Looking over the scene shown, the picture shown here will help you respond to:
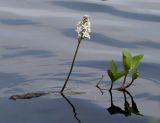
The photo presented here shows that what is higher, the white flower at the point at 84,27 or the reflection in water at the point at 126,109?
the white flower at the point at 84,27

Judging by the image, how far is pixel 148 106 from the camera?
3842 mm

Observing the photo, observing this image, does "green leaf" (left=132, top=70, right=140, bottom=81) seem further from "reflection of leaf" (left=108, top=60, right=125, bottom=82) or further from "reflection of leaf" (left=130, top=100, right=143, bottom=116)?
"reflection of leaf" (left=130, top=100, right=143, bottom=116)

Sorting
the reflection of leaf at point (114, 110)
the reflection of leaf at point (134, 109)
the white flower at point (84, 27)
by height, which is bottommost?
the reflection of leaf at point (114, 110)

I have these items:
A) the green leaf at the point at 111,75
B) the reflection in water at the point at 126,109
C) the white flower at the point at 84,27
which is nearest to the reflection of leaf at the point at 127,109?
the reflection in water at the point at 126,109

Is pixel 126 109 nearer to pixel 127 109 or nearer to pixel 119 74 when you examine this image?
pixel 127 109

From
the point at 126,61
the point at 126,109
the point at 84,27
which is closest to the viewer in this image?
the point at 84,27

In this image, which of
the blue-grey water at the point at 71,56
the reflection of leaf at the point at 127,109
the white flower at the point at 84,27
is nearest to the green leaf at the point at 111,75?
the blue-grey water at the point at 71,56

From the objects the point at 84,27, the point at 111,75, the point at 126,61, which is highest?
the point at 84,27

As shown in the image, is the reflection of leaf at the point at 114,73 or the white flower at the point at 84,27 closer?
the white flower at the point at 84,27

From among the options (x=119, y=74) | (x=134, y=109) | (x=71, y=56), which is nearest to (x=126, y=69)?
(x=119, y=74)

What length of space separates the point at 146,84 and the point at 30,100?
943mm

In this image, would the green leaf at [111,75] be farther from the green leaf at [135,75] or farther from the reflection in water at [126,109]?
the reflection in water at [126,109]

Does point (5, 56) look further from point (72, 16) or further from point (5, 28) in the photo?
point (72, 16)

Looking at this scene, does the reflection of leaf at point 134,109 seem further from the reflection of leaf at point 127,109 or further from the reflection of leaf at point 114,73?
the reflection of leaf at point 114,73
